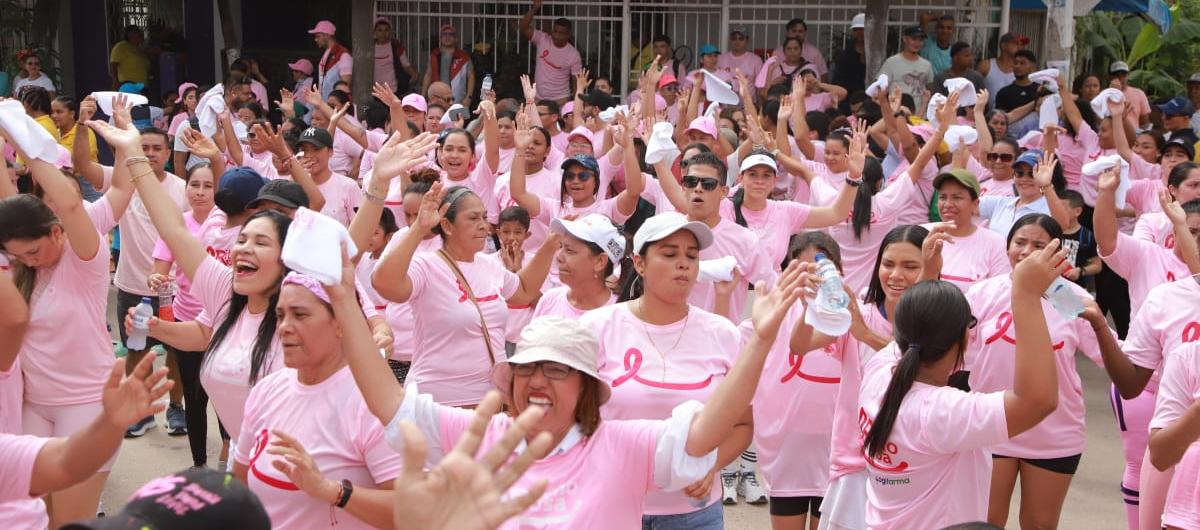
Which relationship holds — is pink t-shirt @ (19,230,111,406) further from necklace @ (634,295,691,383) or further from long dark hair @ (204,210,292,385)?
necklace @ (634,295,691,383)

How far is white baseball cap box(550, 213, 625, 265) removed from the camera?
5.29 meters

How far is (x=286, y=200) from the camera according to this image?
594 cm

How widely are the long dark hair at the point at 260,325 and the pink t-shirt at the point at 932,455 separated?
204cm

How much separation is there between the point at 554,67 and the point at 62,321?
10.7 m

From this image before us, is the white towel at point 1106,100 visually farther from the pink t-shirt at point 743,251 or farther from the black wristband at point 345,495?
the black wristband at point 345,495

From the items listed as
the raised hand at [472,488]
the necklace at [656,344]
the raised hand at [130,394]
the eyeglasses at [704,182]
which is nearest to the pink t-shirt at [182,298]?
the eyeglasses at [704,182]

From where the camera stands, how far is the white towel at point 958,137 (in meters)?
9.16

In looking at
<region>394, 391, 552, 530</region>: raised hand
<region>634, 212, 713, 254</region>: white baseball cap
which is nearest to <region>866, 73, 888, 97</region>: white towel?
<region>634, 212, 713, 254</region>: white baseball cap

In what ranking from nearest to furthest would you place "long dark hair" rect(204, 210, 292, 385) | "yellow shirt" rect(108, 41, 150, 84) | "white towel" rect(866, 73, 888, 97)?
"long dark hair" rect(204, 210, 292, 385) → "white towel" rect(866, 73, 888, 97) → "yellow shirt" rect(108, 41, 150, 84)

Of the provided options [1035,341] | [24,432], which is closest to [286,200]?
[24,432]

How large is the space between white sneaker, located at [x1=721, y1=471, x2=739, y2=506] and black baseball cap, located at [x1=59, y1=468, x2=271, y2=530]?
473cm

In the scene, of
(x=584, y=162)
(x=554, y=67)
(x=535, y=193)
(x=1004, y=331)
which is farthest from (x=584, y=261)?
(x=554, y=67)

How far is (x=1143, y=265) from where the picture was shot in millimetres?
6617

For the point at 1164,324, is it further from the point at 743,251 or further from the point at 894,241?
the point at 743,251
